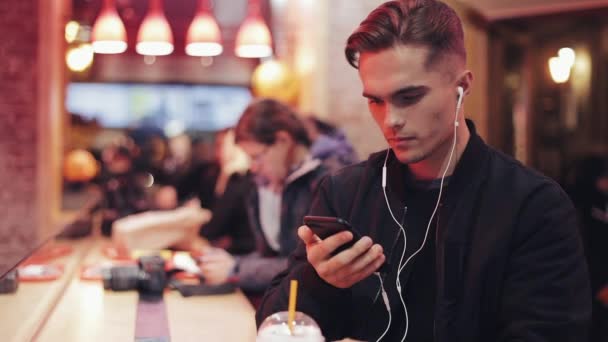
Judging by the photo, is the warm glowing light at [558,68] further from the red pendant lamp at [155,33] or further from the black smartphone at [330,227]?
the black smartphone at [330,227]

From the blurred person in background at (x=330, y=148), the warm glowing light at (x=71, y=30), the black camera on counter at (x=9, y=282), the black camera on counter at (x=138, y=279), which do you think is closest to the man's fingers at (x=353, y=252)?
the black camera on counter at (x=9, y=282)

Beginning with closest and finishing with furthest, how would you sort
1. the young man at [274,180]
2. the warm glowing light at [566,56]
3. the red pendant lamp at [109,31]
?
the young man at [274,180]
the red pendant lamp at [109,31]
the warm glowing light at [566,56]

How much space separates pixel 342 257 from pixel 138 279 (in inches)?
80.3

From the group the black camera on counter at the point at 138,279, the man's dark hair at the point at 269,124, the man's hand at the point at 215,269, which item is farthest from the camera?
the man's dark hair at the point at 269,124

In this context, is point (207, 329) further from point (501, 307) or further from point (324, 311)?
point (501, 307)

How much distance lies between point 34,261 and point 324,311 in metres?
1.92

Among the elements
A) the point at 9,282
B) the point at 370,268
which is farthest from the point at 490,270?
the point at 9,282

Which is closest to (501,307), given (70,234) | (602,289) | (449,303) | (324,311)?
(449,303)

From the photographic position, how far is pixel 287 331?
1.83m

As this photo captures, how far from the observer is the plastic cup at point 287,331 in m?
1.80

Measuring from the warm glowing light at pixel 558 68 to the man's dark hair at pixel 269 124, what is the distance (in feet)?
11.0

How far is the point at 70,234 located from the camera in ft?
16.2

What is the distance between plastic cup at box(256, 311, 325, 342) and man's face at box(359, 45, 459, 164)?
20.7 inches

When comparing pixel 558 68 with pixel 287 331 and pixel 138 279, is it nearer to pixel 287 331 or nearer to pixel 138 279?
pixel 138 279
